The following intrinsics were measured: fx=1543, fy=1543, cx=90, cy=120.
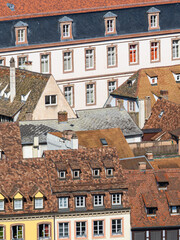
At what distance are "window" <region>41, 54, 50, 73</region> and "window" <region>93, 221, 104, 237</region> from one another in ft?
169

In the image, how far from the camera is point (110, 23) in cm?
19562

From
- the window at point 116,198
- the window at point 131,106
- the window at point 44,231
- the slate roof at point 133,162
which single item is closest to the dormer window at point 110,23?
the window at point 131,106

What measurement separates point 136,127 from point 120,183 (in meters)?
26.1

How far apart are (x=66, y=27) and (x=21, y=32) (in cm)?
649

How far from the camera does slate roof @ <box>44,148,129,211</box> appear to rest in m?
143

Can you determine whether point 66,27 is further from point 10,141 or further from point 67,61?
point 10,141

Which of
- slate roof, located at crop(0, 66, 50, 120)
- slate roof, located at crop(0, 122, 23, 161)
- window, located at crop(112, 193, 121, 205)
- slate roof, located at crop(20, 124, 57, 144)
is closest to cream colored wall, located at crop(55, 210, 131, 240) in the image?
window, located at crop(112, 193, 121, 205)

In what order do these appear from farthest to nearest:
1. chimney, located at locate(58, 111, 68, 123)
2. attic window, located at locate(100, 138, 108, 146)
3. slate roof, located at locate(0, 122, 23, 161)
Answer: chimney, located at locate(58, 111, 68, 123) < attic window, located at locate(100, 138, 108, 146) < slate roof, located at locate(0, 122, 23, 161)

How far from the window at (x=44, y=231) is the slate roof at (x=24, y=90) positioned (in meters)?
31.9

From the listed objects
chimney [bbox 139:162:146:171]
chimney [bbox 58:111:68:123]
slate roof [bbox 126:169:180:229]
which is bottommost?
slate roof [bbox 126:169:180:229]

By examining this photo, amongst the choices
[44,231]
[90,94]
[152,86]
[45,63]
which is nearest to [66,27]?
[45,63]

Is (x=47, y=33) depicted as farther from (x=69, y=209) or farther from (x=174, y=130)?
(x=69, y=209)

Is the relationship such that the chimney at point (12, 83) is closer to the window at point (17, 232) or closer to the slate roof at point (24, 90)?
the slate roof at point (24, 90)

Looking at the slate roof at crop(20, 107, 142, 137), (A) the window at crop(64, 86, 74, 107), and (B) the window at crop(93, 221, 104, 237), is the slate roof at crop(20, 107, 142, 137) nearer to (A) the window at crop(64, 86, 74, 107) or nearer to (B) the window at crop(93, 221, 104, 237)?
(A) the window at crop(64, 86, 74, 107)
